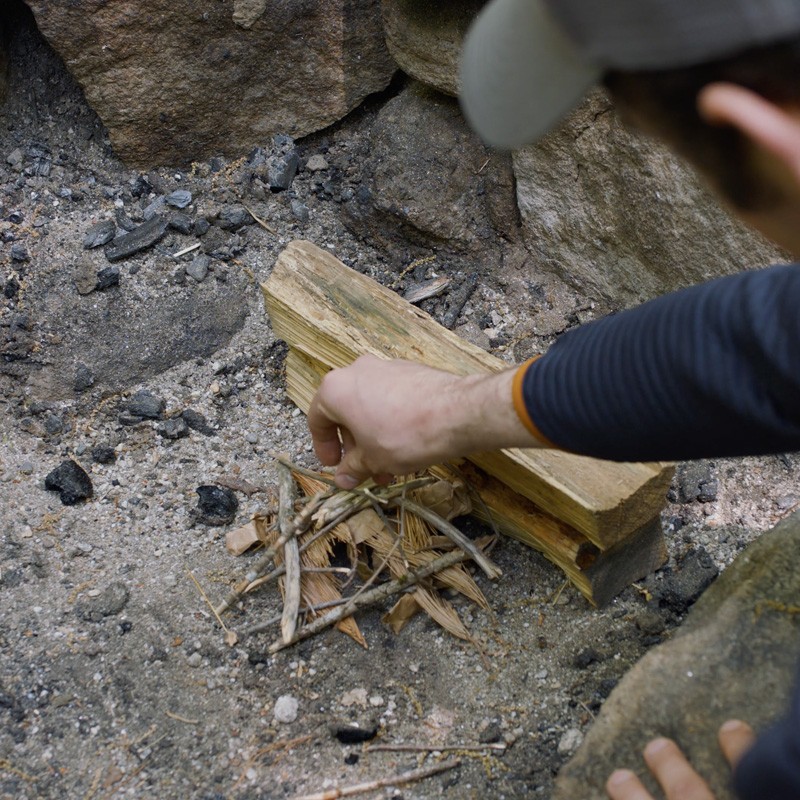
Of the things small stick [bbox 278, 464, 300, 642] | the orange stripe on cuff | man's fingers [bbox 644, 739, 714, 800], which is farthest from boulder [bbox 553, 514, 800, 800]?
small stick [bbox 278, 464, 300, 642]

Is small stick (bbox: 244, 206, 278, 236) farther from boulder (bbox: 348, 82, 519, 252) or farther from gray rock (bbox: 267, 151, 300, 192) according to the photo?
boulder (bbox: 348, 82, 519, 252)

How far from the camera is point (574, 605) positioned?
2240 millimetres

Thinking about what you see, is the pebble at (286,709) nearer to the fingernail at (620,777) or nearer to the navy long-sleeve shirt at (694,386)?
the fingernail at (620,777)

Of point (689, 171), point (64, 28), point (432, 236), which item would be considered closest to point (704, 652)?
point (689, 171)

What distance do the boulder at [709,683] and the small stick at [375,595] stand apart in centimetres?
60

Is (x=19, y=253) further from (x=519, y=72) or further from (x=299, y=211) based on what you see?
(x=519, y=72)

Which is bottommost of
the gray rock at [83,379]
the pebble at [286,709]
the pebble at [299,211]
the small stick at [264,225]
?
the pebble at [286,709]

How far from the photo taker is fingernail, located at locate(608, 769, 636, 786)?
155 cm

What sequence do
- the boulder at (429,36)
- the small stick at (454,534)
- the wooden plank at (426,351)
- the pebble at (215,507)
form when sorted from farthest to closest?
1. the boulder at (429,36)
2. the pebble at (215,507)
3. the small stick at (454,534)
4. the wooden plank at (426,351)

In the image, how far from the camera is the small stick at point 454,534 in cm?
222

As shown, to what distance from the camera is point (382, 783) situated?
189cm

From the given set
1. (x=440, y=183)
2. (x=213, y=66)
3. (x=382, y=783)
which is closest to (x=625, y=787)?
(x=382, y=783)

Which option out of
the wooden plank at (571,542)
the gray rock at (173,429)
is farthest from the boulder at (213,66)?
the wooden plank at (571,542)

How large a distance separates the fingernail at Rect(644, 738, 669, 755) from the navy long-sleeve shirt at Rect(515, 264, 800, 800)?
285 millimetres
